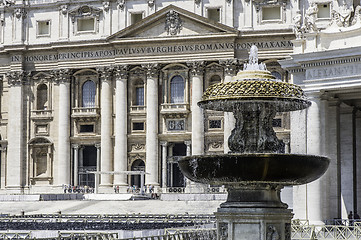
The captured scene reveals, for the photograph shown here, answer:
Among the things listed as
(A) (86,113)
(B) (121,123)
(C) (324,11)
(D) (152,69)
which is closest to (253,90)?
(C) (324,11)

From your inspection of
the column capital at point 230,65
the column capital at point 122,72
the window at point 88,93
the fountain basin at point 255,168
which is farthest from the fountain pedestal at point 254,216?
the window at point 88,93

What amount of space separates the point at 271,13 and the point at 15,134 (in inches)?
1079

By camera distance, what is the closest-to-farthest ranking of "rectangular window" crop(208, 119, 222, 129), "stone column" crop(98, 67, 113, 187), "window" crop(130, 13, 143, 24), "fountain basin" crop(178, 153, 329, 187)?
"fountain basin" crop(178, 153, 329, 187)
"rectangular window" crop(208, 119, 222, 129)
"stone column" crop(98, 67, 113, 187)
"window" crop(130, 13, 143, 24)

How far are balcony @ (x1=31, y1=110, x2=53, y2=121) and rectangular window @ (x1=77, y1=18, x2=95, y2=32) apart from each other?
863cm

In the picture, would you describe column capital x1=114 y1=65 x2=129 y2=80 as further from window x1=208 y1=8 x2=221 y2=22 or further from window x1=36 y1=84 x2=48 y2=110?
window x1=208 y1=8 x2=221 y2=22

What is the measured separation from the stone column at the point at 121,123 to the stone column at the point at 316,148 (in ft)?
153

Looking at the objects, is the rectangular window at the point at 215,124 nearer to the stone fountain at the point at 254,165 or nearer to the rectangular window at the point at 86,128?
the rectangular window at the point at 86,128

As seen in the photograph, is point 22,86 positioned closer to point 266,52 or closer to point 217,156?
point 266,52

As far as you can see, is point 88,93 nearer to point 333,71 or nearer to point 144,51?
point 144,51

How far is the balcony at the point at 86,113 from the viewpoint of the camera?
7956cm

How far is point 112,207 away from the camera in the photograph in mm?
60531

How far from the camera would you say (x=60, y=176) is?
259 ft

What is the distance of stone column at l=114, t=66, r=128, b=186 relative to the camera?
256 feet

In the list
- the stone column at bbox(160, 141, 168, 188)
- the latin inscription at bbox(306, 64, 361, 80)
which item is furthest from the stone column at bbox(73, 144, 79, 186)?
the latin inscription at bbox(306, 64, 361, 80)
